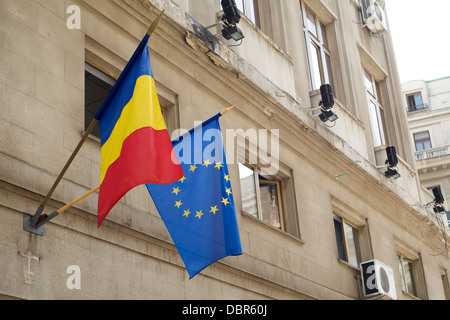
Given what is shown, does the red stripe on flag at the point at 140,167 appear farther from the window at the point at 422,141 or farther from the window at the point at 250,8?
the window at the point at 422,141

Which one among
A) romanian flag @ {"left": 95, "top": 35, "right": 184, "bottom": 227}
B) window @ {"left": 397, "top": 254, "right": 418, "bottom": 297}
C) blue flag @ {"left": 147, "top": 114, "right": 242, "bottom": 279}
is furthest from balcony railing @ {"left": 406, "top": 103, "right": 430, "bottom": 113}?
romanian flag @ {"left": 95, "top": 35, "right": 184, "bottom": 227}

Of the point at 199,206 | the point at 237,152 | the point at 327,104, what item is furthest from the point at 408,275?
the point at 199,206

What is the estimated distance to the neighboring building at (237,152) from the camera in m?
8.61

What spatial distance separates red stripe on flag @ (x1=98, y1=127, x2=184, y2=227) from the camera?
7031 millimetres

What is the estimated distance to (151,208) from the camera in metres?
10.4

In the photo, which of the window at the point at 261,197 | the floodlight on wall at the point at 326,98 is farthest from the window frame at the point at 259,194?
the floodlight on wall at the point at 326,98

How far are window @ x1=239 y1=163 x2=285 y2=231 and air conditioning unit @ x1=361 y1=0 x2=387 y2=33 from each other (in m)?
9.34

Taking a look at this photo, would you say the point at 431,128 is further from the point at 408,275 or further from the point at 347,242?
the point at 347,242

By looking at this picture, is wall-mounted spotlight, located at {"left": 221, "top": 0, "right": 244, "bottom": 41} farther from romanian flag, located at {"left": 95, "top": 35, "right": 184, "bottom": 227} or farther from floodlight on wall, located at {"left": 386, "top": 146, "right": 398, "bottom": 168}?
floodlight on wall, located at {"left": 386, "top": 146, "right": 398, "bottom": 168}

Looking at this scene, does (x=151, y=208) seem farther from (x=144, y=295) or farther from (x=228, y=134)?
(x=228, y=134)

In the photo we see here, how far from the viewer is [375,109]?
22188 mm

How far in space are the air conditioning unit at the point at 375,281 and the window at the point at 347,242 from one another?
469mm
